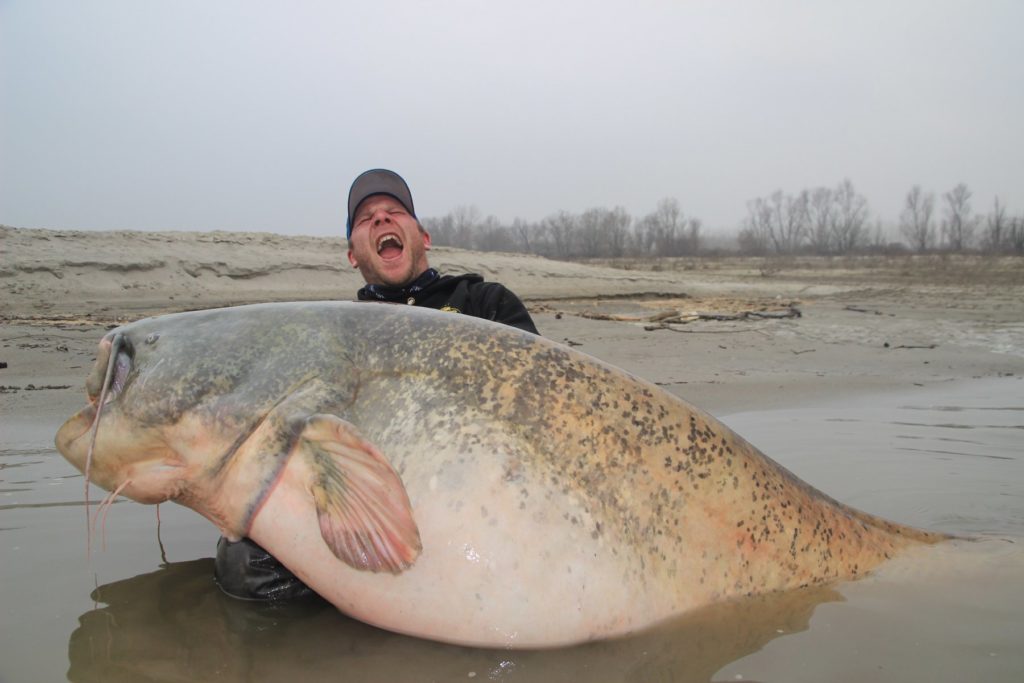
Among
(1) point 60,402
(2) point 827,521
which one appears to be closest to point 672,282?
(1) point 60,402

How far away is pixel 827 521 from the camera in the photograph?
2.40 m

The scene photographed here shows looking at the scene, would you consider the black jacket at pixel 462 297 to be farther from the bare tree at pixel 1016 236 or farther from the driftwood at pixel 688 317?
the bare tree at pixel 1016 236

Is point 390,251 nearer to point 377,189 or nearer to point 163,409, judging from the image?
point 377,189

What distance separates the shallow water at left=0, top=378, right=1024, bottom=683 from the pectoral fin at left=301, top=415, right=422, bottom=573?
343mm

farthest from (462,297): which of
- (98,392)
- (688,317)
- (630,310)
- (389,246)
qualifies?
(630,310)

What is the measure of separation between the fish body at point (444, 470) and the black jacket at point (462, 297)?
1.09 meters

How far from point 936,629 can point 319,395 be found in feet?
6.47

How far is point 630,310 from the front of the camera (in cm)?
1535

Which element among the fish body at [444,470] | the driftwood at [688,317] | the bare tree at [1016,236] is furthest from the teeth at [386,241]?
the bare tree at [1016,236]

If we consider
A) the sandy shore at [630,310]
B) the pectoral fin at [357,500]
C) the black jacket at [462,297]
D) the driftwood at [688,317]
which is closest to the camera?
the pectoral fin at [357,500]

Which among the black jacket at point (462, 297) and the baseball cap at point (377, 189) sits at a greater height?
the baseball cap at point (377, 189)

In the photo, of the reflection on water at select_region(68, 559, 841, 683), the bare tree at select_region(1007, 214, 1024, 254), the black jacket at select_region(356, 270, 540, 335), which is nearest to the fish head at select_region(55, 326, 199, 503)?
the reflection on water at select_region(68, 559, 841, 683)

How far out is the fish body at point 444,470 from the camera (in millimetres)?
1962

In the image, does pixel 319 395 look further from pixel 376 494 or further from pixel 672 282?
pixel 672 282
